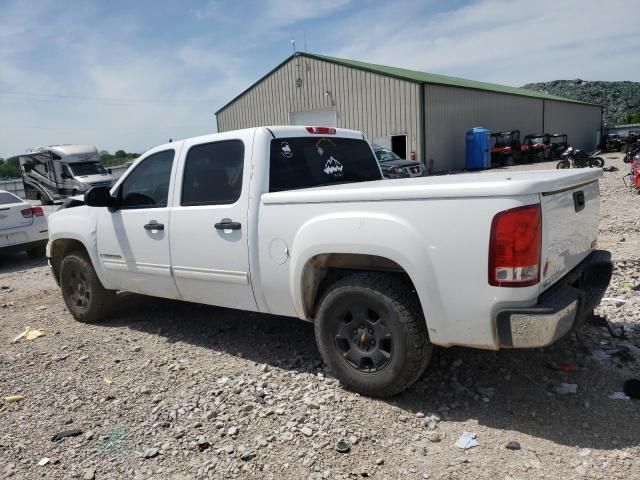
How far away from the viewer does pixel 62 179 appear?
82.7 feet

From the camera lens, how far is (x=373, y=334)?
11.1 ft

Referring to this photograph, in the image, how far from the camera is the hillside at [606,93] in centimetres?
7162

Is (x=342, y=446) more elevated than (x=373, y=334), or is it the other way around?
(x=373, y=334)

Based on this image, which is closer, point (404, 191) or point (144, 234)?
point (404, 191)

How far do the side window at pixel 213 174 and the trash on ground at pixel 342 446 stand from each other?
1957 millimetres

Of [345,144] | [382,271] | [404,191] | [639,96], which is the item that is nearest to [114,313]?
[345,144]

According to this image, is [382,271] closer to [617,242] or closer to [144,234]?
[144,234]

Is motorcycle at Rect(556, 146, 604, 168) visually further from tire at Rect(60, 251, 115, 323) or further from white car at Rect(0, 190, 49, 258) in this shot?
tire at Rect(60, 251, 115, 323)

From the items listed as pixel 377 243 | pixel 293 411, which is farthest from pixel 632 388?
pixel 293 411

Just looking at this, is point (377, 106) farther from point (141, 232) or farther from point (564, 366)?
point (564, 366)

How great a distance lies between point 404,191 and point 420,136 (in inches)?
900

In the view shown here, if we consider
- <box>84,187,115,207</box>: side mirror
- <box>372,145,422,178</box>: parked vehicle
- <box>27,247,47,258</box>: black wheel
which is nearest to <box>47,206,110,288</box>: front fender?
<box>84,187,115,207</box>: side mirror

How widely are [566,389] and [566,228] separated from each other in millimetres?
1127

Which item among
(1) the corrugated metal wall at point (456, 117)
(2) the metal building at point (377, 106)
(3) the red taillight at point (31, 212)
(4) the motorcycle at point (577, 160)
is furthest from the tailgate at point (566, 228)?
(1) the corrugated metal wall at point (456, 117)
